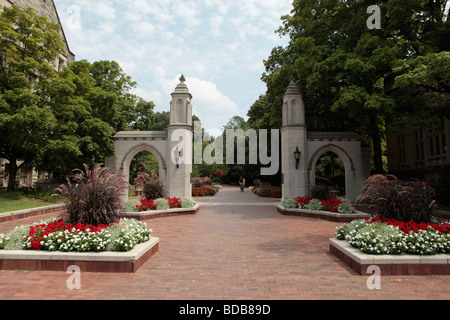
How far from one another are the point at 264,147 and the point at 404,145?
12.6 meters

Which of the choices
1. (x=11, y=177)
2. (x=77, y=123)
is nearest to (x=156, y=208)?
(x=77, y=123)

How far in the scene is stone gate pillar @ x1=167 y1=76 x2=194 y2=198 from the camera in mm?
16625

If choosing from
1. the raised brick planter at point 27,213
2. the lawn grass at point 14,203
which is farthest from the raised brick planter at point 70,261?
the lawn grass at point 14,203

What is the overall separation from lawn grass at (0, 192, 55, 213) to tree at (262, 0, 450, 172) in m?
15.6

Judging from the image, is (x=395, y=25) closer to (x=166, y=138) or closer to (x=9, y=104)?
(x=166, y=138)

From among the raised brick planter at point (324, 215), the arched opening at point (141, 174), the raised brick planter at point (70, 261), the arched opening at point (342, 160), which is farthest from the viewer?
the arched opening at point (342, 160)

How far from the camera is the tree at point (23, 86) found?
49.8ft

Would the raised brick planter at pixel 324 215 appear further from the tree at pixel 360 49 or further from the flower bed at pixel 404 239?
the flower bed at pixel 404 239

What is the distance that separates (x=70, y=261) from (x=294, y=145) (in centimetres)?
1376

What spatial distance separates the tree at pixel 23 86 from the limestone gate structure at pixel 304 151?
1393cm

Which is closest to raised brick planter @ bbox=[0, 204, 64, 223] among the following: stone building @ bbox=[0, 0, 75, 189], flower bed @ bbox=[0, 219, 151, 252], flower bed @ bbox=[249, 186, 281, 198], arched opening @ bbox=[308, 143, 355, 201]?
flower bed @ bbox=[0, 219, 151, 252]

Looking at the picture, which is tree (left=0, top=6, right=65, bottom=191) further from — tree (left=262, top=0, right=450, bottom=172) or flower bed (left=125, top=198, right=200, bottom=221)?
tree (left=262, top=0, right=450, bottom=172)

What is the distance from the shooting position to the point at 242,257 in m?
6.36

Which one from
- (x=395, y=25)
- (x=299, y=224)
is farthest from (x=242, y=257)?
(x=395, y=25)
